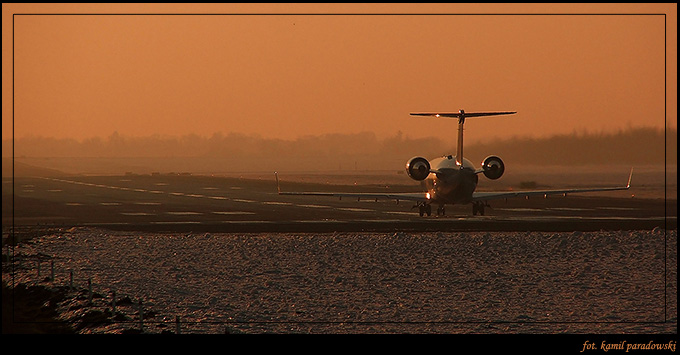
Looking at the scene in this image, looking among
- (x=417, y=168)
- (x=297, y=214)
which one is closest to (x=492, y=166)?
(x=417, y=168)

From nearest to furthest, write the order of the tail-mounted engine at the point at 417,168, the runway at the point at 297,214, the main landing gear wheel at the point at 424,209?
the tail-mounted engine at the point at 417,168 < the runway at the point at 297,214 < the main landing gear wheel at the point at 424,209

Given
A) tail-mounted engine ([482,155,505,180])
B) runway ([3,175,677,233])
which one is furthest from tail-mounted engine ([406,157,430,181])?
→ tail-mounted engine ([482,155,505,180])

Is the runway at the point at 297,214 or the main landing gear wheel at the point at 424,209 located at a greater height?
the main landing gear wheel at the point at 424,209

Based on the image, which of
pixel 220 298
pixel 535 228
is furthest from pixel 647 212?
pixel 220 298

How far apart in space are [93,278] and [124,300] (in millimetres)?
8069

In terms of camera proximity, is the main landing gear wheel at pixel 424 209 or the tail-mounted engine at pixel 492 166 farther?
Result: the main landing gear wheel at pixel 424 209

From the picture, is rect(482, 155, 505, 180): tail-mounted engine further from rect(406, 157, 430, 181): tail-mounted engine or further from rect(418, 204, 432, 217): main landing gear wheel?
rect(418, 204, 432, 217): main landing gear wheel

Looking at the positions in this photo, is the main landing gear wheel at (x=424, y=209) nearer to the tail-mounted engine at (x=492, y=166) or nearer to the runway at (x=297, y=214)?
the runway at (x=297, y=214)

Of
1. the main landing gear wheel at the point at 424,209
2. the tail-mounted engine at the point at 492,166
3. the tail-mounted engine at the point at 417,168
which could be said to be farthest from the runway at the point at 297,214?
the tail-mounted engine at the point at 492,166

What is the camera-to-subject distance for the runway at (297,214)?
71.8 m

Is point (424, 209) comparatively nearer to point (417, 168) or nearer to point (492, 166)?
point (417, 168)

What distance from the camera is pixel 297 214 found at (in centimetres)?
9000

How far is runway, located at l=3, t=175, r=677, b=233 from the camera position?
235ft

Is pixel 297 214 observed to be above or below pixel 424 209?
below
